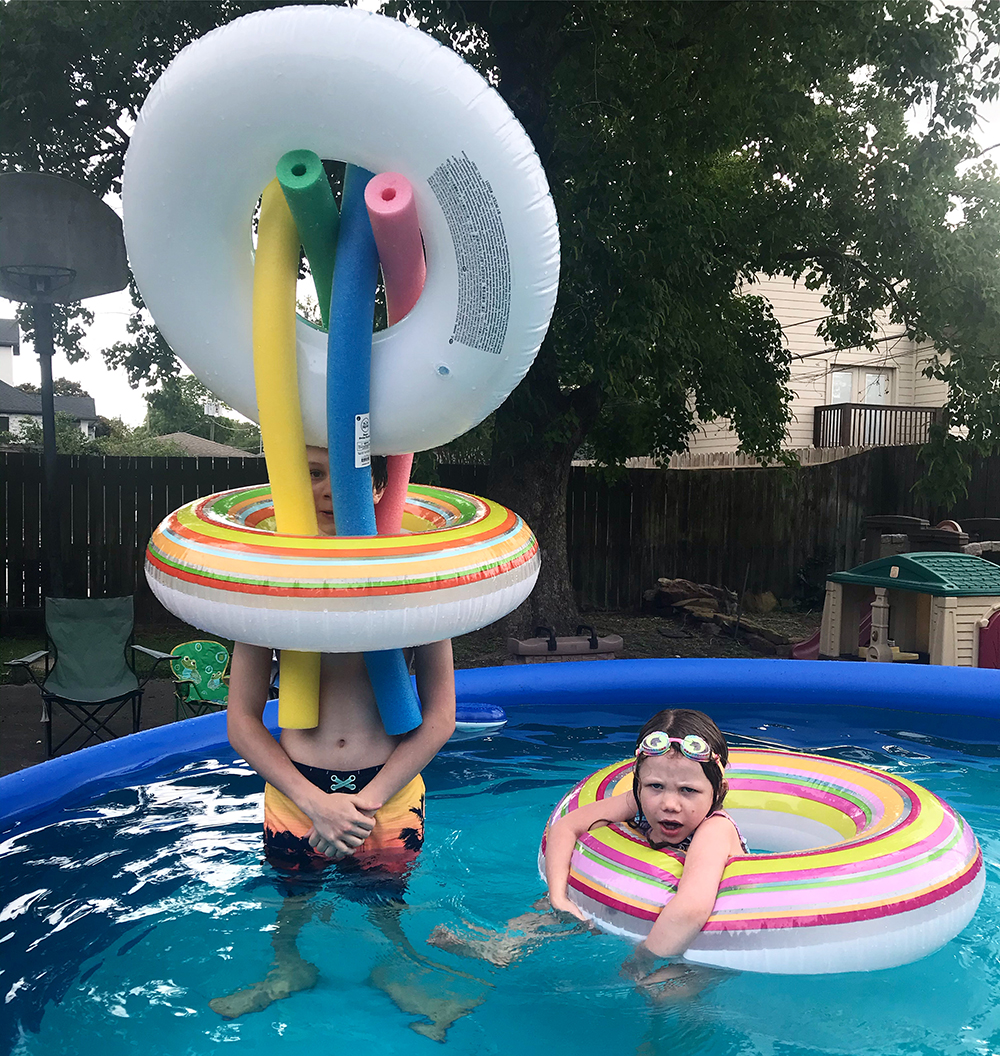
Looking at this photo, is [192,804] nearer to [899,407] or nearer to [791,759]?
[791,759]

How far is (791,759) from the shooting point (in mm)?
3564

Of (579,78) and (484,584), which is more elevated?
(579,78)

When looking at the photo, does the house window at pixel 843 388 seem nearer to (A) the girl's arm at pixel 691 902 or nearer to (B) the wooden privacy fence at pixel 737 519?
(B) the wooden privacy fence at pixel 737 519

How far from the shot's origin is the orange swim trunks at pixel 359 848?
2.60 m

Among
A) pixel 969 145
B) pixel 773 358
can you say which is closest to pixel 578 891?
pixel 969 145

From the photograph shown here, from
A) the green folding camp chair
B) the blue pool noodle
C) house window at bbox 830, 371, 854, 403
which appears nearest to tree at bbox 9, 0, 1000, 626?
the green folding camp chair

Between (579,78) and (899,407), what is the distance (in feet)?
44.1

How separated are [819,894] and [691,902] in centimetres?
33

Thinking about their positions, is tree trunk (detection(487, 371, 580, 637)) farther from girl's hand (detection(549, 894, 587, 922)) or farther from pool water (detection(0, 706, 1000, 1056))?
girl's hand (detection(549, 894, 587, 922))

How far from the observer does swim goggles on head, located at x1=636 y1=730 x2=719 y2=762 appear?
109 inches

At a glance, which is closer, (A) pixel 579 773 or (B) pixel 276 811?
(B) pixel 276 811

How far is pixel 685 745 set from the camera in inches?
109

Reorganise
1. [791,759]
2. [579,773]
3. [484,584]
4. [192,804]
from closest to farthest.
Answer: [484,584]
[791,759]
[192,804]
[579,773]

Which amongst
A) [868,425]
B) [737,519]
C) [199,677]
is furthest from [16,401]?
[199,677]
